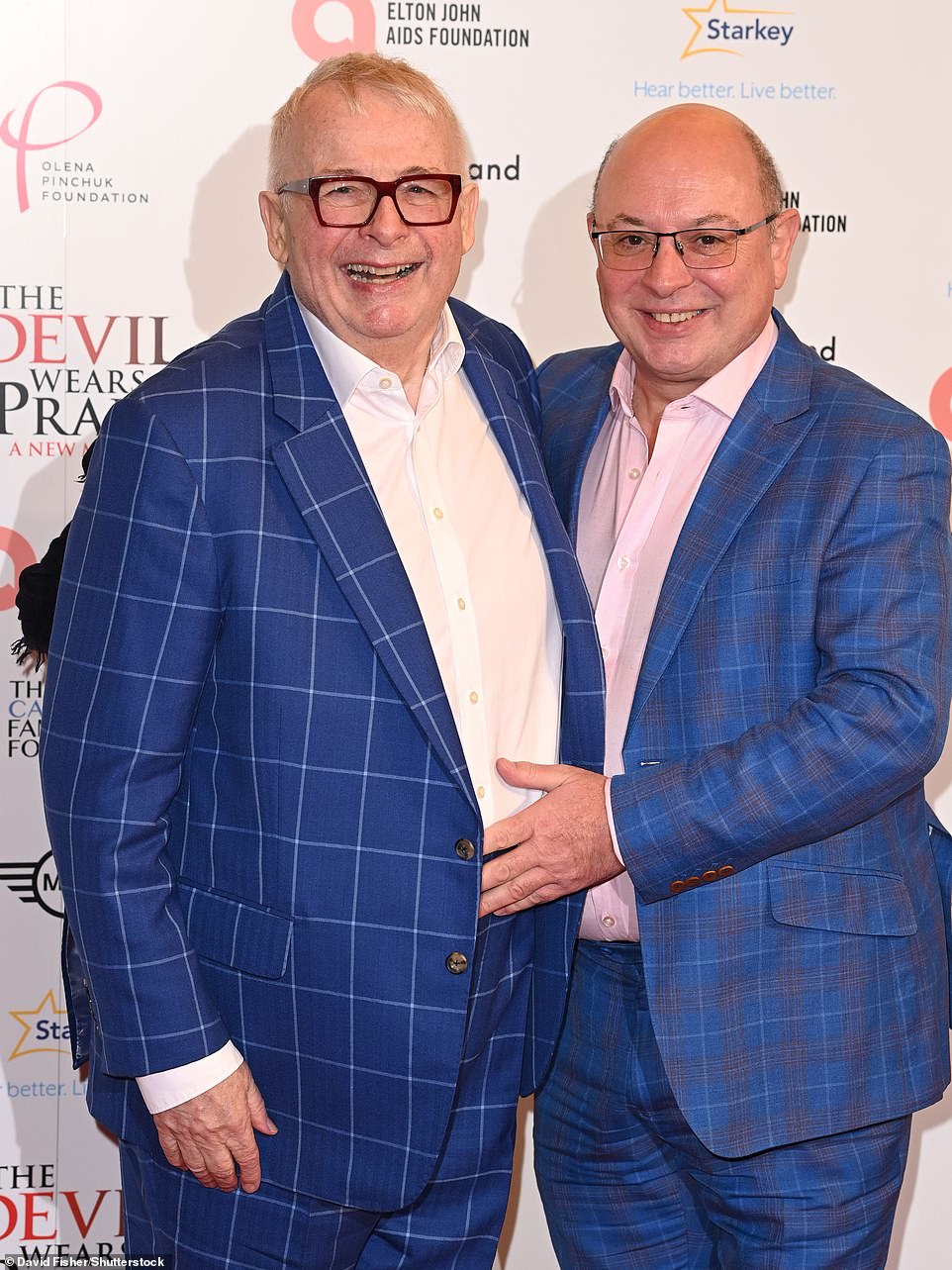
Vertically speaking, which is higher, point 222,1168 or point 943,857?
point 943,857

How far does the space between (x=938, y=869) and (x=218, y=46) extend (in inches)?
81.4

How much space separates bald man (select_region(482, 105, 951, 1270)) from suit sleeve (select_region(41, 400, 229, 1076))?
1.47 ft

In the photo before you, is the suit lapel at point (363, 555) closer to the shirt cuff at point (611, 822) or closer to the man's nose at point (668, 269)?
the shirt cuff at point (611, 822)

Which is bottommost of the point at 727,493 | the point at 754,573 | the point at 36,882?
the point at 36,882

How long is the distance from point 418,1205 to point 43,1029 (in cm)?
124

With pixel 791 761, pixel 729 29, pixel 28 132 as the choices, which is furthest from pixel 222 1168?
pixel 729 29

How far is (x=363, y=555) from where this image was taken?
1.82 m

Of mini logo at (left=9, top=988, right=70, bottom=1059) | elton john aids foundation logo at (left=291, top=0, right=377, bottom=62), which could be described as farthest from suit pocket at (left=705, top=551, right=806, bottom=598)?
mini logo at (left=9, top=988, right=70, bottom=1059)

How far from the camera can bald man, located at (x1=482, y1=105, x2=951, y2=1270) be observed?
1.97m

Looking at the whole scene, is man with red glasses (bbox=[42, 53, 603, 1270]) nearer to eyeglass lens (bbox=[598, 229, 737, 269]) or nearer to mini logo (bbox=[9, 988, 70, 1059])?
eyeglass lens (bbox=[598, 229, 737, 269])

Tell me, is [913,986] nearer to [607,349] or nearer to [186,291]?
[607,349]

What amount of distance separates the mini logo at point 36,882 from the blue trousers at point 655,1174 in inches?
45.6

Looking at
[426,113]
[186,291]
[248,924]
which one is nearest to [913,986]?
[248,924]

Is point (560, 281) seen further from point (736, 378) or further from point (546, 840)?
point (546, 840)
